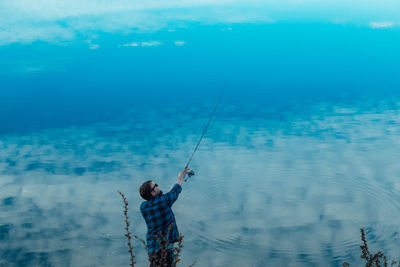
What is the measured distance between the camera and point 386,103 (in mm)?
15750

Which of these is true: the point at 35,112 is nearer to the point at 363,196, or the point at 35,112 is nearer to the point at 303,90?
the point at 303,90

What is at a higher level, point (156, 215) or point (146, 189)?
point (146, 189)

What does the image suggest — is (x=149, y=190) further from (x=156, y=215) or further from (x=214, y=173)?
(x=214, y=173)

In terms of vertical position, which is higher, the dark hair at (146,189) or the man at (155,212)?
the dark hair at (146,189)

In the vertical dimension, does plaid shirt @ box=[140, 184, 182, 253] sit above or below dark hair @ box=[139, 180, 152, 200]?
below

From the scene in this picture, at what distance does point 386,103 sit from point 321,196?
945 centimetres

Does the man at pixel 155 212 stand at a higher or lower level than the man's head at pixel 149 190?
lower

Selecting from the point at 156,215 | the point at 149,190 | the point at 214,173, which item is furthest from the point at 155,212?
the point at 214,173

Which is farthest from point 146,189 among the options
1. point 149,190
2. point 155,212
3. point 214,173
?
point 214,173

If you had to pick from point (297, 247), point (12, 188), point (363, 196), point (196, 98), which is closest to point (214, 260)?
point (297, 247)

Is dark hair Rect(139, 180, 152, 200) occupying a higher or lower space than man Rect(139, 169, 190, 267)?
higher

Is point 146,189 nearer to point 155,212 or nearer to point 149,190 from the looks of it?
point 149,190

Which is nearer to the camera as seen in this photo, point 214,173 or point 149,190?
point 149,190

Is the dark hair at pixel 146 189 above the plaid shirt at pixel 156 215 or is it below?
above
